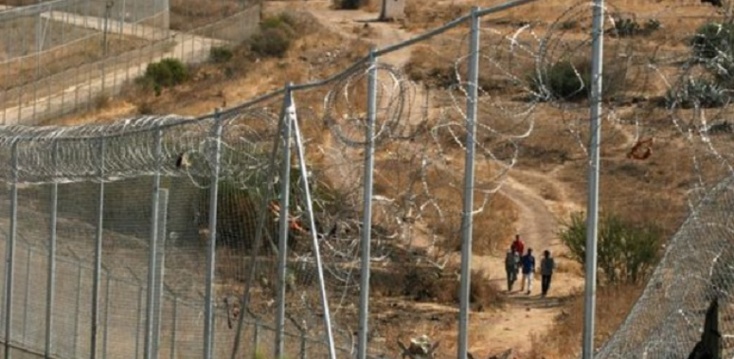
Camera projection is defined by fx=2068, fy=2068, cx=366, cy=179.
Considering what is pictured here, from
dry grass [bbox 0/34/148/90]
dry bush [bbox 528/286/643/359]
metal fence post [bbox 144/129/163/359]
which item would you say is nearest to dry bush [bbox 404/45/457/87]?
dry bush [bbox 528/286/643/359]

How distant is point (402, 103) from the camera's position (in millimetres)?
11906

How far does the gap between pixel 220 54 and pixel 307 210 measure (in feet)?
128

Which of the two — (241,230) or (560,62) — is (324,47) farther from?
(560,62)

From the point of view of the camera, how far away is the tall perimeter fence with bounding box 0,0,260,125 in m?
44.5

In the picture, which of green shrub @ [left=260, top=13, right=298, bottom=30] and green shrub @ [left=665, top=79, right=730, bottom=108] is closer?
green shrub @ [left=665, top=79, right=730, bottom=108]

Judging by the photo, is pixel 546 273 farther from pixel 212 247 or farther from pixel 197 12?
pixel 197 12

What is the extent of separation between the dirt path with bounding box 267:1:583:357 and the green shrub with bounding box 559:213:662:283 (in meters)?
0.77

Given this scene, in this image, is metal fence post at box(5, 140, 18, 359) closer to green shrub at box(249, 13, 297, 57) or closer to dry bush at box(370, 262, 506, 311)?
dry bush at box(370, 262, 506, 311)

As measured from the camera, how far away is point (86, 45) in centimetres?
4797

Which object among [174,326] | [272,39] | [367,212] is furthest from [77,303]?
[272,39]

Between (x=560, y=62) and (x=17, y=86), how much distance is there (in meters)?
35.2

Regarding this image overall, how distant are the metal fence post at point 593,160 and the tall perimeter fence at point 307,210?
17 cm

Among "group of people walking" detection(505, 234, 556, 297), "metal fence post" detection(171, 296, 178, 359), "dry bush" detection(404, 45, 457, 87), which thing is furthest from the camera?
"dry bush" detection(404, 45, 457, 87)

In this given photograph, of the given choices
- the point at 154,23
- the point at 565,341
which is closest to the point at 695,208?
the point at 565,341
